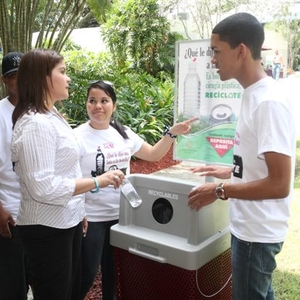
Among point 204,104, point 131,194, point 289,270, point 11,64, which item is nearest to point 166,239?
point 131,194

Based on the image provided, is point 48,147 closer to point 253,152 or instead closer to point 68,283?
point 68,283

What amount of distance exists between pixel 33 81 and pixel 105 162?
0.70 m

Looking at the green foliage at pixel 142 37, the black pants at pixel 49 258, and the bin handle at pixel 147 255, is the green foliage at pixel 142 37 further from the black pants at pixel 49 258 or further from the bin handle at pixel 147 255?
the black pants at pixel 49 258

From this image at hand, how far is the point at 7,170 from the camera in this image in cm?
212

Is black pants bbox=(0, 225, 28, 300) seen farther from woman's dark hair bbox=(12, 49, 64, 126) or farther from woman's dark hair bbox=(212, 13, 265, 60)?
woman's dark hair bbox=(212, 13, 265, 60)

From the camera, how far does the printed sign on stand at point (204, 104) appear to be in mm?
2229

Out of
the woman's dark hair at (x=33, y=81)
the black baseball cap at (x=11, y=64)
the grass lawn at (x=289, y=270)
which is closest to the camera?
the woman's dark hair at (x=33, y=81)

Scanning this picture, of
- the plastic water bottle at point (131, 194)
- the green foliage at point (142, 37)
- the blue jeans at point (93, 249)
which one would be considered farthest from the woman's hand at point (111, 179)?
the green foliage at point (142, 37)

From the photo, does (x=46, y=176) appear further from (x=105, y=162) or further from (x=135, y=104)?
(x=135, y=104)

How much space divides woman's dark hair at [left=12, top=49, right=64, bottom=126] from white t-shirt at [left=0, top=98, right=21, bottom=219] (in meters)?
0.35

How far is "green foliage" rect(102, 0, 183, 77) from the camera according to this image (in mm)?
12516

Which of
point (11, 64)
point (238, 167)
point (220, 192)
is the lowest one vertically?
point (220, 192)

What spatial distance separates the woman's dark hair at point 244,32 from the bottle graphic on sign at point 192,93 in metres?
0.69

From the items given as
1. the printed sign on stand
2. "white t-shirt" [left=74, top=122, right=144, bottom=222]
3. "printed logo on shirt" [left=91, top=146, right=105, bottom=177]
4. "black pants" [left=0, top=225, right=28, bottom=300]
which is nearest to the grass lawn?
the printed sign on stand
